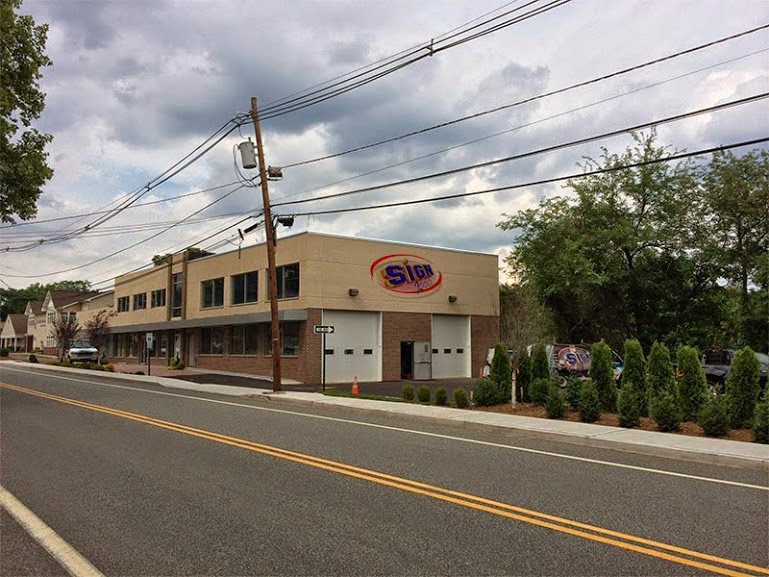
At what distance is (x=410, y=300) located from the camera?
34406 millimetres

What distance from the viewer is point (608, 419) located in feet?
46.6

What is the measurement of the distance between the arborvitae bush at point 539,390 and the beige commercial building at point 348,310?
13.8 meters

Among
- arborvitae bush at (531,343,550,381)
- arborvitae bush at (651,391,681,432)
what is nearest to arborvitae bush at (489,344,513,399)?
arborvitae bush at (531,343,550,381)

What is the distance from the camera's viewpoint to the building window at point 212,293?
1543 inches

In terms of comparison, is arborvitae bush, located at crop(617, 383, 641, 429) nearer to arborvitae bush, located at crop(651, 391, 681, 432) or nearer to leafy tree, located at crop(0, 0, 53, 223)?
arborvitae bush, located at crop(651, 391, 681, 432)

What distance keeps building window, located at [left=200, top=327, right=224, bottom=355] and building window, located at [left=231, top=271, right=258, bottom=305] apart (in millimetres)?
2741

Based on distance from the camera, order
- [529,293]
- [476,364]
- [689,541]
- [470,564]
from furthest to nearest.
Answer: [476,364], [529,293], [689,541], [470,564]

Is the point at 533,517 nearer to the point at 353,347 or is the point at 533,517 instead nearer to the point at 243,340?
the point at 353,347

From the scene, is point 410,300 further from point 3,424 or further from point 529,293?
point 3,424

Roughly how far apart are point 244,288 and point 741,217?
25.2 m

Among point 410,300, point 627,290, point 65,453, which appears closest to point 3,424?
point 65,453

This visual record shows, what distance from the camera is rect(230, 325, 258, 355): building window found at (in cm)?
3541

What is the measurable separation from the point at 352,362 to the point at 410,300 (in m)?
4.79

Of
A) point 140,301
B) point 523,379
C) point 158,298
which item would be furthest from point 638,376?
point 140,301
